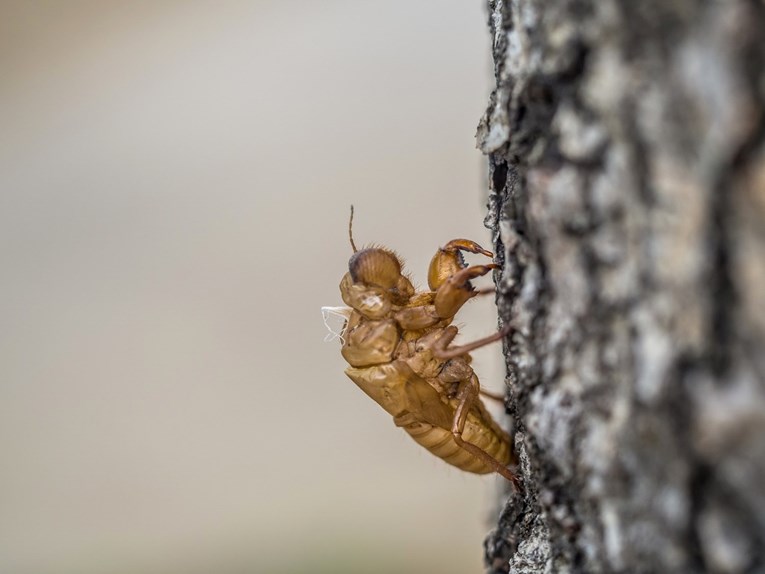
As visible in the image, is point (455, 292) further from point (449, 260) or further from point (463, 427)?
point (463, 427)

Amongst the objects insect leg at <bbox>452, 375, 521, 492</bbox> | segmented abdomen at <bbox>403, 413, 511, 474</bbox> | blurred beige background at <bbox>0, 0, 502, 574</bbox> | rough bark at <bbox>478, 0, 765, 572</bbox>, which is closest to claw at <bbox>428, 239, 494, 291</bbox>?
insect leg at <bbox>452, 375, 521, 492</bbox>

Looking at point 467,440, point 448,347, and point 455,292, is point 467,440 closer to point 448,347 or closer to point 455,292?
point 448,347

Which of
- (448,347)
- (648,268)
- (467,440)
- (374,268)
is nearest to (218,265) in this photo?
(374,268)

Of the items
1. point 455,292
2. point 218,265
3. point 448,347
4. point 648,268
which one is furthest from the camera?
point 218,265

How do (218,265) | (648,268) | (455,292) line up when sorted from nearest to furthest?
(648,268)
(455,292)
(218,265)

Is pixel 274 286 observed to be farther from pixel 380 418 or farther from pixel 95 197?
pixel 95 197

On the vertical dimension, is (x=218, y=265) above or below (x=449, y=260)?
above

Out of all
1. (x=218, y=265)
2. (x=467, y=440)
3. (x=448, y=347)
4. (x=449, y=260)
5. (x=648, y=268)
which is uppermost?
(x=218, y=265)

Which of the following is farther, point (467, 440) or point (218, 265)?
point (218, 265)
